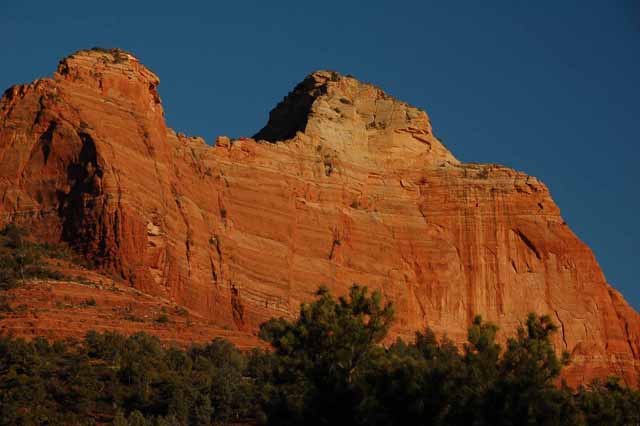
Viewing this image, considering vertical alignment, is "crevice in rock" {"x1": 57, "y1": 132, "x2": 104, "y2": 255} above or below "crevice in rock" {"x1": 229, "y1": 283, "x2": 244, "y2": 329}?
above

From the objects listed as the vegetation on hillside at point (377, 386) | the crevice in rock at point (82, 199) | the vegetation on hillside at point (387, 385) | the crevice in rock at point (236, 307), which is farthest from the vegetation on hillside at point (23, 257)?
the vegetation on hillside at point (387, 385)

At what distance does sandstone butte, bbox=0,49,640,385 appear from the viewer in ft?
226

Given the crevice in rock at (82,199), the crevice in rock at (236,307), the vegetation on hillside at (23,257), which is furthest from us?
the crevice in rock at (236,307)

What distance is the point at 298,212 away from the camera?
79.2 meters

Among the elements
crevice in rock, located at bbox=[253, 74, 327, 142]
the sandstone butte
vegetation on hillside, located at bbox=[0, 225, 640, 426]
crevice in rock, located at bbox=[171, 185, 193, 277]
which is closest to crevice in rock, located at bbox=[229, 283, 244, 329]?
the sandstone butte

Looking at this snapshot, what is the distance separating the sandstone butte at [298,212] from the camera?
226 ft

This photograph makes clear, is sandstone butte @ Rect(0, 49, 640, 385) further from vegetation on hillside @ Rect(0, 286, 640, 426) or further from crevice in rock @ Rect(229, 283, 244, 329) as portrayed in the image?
vegetation on hillside @ Rect(0, 286, 640, 426)

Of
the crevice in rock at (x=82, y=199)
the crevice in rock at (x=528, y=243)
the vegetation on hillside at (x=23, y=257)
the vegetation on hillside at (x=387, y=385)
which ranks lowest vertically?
the vegetation on hillside at (x=387, y=385)

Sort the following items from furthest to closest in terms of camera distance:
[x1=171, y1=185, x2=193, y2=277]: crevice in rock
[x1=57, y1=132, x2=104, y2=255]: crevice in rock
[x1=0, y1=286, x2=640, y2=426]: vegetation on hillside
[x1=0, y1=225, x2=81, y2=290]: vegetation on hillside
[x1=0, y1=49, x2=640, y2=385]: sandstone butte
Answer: [x1=171, y1=185, x2=193, y2=277]: crevice in rock < [x1=0, y1=49, x2=640, y2=385]: sandstone butte < [x1=57, y1=132, x2=104, y2=255]: crevice in rock < [x1=0, y1=225, x2=81, y2=290]: vegetation on hillside < [x1=0, y1=286, x2=640, y2=426]: vegetation on hillside

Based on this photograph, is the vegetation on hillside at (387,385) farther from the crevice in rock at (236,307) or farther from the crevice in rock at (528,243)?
the crevice in rock at (528,243)

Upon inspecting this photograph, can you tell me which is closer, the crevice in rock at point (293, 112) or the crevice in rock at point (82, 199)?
the crevice in rock at point (82, 199)

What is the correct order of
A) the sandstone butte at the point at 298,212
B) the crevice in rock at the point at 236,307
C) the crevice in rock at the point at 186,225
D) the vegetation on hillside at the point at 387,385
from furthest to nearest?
the crevice in rock at the point at 236,307 < the crevice in rock at the point at 186,225 < the sandstone butte at the point at 298,212 < the vegetation on hillside at the point at 387,385

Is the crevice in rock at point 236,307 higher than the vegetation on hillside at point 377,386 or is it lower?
higher

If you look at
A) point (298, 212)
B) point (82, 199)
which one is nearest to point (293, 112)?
point (298, 212)
